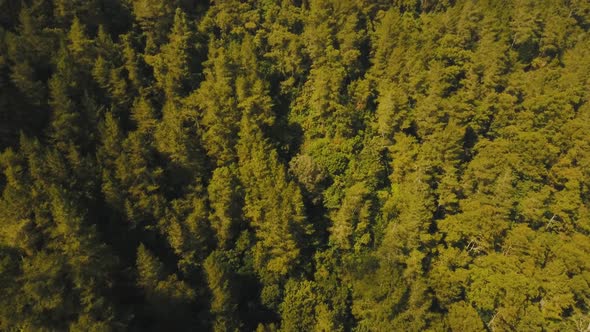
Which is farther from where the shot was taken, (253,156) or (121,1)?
(121,1)

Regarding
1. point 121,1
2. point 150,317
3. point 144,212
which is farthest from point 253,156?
point 121,1

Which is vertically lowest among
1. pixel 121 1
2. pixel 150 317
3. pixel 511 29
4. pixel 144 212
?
pixel 150 317

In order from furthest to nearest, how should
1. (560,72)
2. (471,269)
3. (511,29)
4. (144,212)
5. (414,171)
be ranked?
(511,29) < (560,72) < (414,171) < (471,269) < (144,212)

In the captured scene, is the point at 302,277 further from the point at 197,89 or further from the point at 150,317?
the point at 197,89

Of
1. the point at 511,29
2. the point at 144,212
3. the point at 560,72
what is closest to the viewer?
the point at 144,212

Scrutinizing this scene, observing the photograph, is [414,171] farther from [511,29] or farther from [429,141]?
[511,29]

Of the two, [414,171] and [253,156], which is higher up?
[253,156]

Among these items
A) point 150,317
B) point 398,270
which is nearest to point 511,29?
point 398,270
